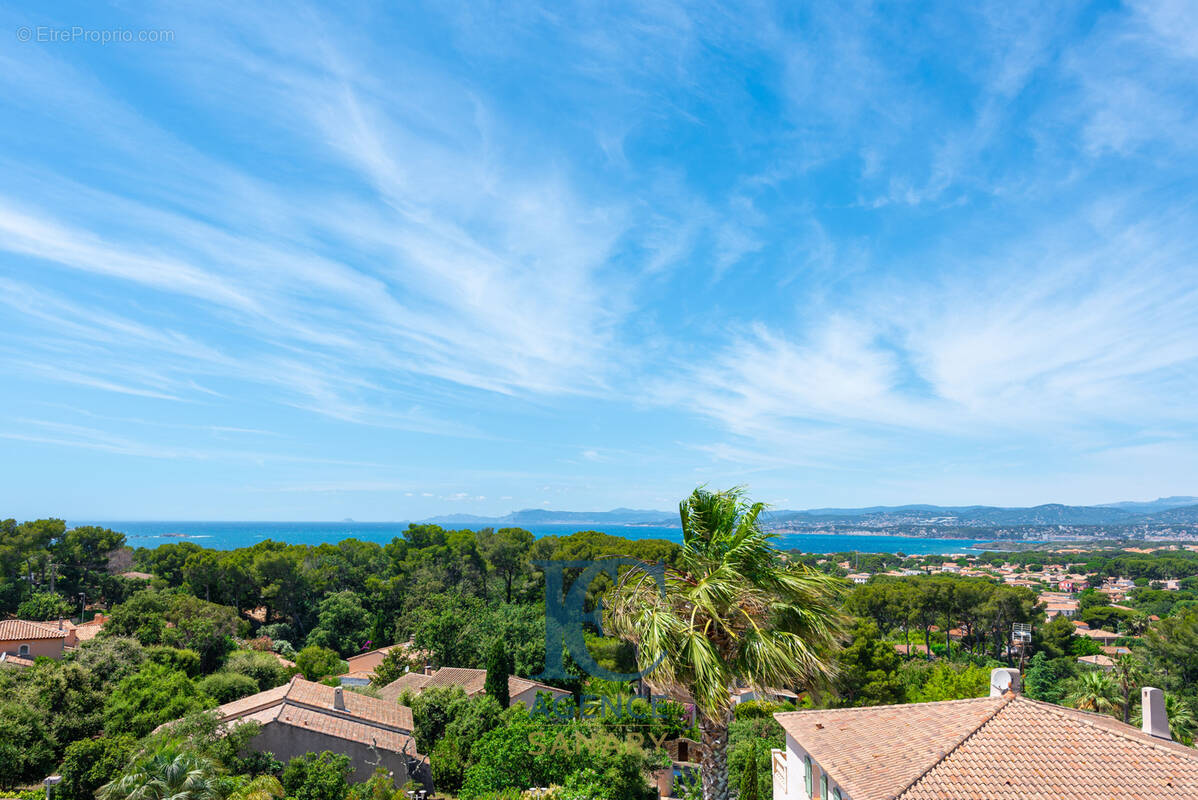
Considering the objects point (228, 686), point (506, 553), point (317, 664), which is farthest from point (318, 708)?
point (506, 553)

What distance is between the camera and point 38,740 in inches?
878

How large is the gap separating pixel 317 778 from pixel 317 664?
18.5 meters

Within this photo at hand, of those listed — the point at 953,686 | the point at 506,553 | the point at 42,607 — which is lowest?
the point at 953,686

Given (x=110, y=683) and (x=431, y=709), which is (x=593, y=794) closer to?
(x=431, y=709)

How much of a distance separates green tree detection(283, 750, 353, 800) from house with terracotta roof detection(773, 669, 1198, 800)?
589 inches

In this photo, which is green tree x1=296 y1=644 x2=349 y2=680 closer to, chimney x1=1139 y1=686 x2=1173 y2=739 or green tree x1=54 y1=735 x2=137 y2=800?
green tree x1=54 y1=735 x2=137 y2=800

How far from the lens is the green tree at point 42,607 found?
1642 inches

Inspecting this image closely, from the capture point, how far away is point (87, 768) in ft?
65.3

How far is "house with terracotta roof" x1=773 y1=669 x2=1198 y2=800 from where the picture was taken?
9.80 metres

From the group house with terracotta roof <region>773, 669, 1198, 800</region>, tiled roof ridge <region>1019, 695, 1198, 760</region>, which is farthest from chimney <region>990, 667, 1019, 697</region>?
tiled roof ridge <region>1019, 695, 1198, 760</region>

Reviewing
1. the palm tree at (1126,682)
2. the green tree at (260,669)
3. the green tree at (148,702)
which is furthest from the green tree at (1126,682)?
the green tree at (260,669)

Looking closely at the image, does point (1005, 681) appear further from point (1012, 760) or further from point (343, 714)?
point (343, 714)

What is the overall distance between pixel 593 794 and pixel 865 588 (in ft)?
167

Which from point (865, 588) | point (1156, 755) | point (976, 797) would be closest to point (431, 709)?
point (976, 797)
